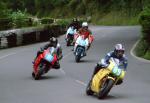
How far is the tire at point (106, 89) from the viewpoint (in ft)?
50.6

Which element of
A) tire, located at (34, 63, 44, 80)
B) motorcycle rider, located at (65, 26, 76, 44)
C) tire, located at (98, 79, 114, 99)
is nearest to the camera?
tire, located at (98, 79, 114, 99)

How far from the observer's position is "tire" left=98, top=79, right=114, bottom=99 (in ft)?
50.6

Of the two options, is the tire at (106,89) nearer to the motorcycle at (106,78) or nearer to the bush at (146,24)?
the motorcycle at (106,78)

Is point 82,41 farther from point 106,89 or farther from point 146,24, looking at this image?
point 106,89

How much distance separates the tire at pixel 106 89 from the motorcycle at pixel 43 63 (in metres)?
5.82

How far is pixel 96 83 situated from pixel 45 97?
143cm

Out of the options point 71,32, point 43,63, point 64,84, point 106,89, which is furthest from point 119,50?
point 71,32

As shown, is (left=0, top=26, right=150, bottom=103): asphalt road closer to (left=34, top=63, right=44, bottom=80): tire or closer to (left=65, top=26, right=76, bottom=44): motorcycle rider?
(left=34, top=63, right=44, bottom=80): tire

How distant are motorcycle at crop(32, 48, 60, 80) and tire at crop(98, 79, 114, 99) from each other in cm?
582

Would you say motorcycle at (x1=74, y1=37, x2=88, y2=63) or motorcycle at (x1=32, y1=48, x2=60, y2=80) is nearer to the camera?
motorcycle at (x1=32, y1=48, x2=60, y2=80)

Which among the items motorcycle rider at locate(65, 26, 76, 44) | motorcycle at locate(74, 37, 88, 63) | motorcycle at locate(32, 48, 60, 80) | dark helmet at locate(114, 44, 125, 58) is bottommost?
motorcycle rider at locate(65, 26, 76, 44)

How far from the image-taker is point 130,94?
17062 millimetres

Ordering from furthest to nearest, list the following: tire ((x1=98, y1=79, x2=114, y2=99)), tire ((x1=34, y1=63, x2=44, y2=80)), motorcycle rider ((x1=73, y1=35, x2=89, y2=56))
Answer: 1. motorcycle rider ((x1=73, y1=35, x2=89, y2=56))
2. tire ((x1=34, y1=63, x2=44, y2=80))
3. tire ((x1=98, y1=79, x2=114, y2=99))

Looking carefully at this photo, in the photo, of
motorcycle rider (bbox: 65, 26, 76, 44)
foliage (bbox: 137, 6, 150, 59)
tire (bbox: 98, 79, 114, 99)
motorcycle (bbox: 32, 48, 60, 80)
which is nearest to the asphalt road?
tire (bbox: 98, 79, 114, 99)
